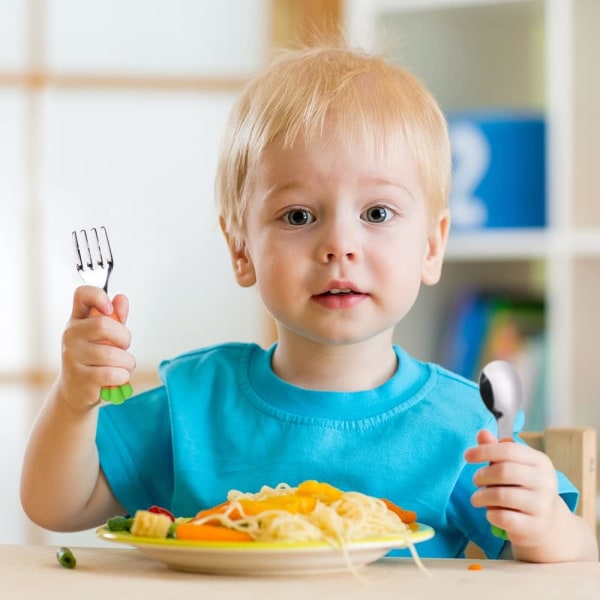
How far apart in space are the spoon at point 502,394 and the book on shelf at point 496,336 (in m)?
1.64

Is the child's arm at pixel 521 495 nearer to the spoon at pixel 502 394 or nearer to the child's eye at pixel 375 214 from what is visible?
the spoon at pixel 502 394

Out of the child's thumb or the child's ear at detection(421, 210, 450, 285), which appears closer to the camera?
the child's thumb

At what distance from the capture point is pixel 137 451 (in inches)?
48.4

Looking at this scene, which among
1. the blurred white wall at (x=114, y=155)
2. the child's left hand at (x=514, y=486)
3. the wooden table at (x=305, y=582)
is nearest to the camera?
the wooden table at (x=305, y=582)

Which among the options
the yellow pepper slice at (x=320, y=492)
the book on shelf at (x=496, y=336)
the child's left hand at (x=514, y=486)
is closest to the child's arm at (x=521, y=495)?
the child's left hand at (x=514, y=486)

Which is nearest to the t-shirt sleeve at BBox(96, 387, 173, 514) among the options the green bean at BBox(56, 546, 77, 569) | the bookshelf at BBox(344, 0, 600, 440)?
the green bean at BBox(56, 546, 77, 569)

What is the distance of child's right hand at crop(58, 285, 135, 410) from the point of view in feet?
3.24

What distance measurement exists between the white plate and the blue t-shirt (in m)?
0.25

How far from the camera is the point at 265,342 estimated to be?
2918 mm

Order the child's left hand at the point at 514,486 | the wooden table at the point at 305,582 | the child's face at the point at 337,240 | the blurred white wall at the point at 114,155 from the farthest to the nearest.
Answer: the blurred white wall at the point at 114,155, the child's face at the point at 337,240, the child's left hand at the point at 514,486, the wooden table at the point at 305,582

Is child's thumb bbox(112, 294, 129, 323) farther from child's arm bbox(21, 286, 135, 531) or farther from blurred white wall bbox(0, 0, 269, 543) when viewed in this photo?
blurred white wall bbox(0, 0, 269, 543)

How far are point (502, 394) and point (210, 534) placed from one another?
26 centimetres

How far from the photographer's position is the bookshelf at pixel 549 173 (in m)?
2.44

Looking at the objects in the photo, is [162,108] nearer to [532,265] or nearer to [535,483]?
[532,265]
